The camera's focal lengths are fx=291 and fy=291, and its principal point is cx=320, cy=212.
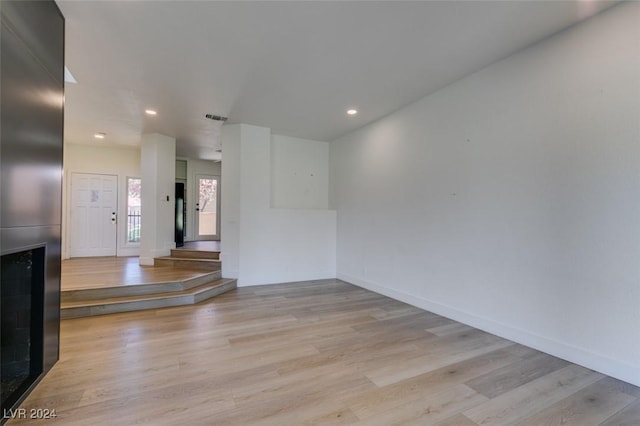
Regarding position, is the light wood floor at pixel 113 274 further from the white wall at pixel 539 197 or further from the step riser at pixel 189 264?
the white wall at pixel 539 197

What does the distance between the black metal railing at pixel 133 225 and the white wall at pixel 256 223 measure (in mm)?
3452

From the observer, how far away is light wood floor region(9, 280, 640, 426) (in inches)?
70.5

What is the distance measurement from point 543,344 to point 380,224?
2549 millimetres

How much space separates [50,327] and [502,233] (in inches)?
159

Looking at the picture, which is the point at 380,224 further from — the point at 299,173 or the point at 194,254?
the point at 194,254

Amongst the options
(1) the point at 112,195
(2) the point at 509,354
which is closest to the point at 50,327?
(2) the point at 509,354

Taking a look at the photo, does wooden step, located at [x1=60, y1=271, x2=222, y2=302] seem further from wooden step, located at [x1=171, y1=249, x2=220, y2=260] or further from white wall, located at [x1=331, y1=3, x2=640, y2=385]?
white wall, located at [x1=331, y1=3, x2=640, y2=385]

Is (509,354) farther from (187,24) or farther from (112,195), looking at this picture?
(112,195)

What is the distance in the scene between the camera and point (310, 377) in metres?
2.21

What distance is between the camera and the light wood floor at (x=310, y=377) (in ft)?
5.87

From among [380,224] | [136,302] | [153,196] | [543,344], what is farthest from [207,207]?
[543,344]

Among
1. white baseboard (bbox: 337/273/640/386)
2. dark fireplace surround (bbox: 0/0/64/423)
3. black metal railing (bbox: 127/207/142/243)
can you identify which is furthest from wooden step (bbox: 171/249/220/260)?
white baseboard (bbox: 337/273/640/386)

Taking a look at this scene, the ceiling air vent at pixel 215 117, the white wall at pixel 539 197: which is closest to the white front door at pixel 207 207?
the ceiling air vent at pixel 215 117

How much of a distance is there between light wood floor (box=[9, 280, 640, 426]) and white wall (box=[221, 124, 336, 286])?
1734mm
